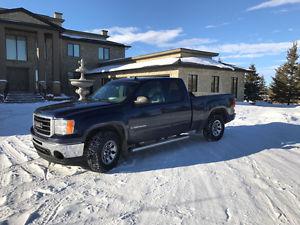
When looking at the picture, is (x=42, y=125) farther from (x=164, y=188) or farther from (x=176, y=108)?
(x=176, y=108)

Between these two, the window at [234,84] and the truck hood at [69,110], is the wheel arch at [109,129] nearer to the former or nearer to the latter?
the truck hood at [69,110]

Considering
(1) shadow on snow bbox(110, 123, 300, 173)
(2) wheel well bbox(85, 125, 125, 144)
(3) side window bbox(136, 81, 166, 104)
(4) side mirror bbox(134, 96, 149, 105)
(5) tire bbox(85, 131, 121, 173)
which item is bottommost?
(1) shadow on snow bbox(110, 123, 300, 173)

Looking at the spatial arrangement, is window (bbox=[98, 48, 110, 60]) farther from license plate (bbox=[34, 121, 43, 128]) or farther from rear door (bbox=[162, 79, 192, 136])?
license plate (bbox=[34, 121, 43, 128])

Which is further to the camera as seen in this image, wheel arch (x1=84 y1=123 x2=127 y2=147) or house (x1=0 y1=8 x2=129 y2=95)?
house (x1=0 y1=8 x2=129 y2=95)

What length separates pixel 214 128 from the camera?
8.32 metres

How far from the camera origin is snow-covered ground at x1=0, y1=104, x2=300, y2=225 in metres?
3.92

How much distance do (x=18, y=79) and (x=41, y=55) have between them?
3.25m

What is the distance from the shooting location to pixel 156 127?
21.6 feet

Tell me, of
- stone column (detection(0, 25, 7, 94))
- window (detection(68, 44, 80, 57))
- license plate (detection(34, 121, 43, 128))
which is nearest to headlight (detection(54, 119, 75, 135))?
license plate (detection(34, 121, 43, 128))

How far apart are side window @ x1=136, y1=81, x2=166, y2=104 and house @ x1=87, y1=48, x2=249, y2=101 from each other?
1491 centimetres

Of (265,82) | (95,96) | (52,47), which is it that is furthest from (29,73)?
(265,82)

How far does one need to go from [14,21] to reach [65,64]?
739 cm

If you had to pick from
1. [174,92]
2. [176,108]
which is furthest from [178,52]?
[176,108]

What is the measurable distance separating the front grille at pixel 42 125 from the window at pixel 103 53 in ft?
96.6
